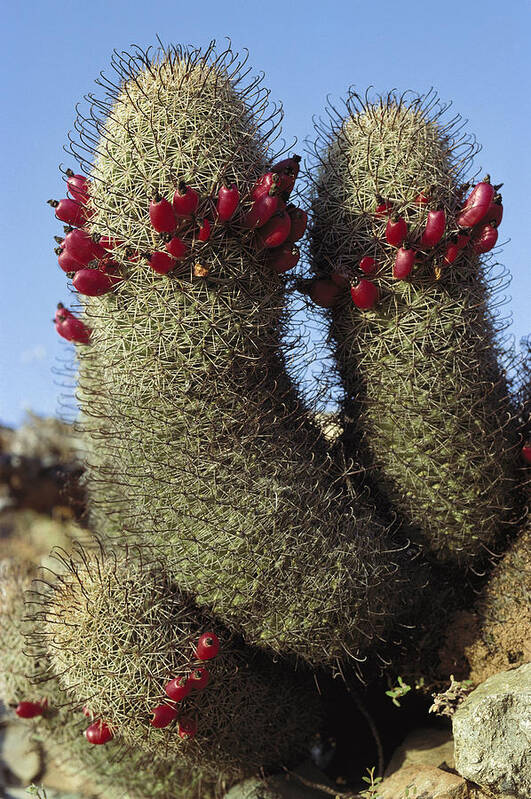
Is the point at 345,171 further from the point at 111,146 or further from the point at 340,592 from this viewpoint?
the point at 340,592

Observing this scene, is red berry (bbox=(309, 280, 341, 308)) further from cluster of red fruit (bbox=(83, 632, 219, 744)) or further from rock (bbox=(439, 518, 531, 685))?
cluster of red fruit (bbox=(83, 632, 219, 744))

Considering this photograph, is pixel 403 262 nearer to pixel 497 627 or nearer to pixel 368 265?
pixel 368 265

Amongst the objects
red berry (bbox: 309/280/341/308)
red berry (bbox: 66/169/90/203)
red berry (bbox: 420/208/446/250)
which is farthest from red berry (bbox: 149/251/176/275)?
red berry (bbox: 420/208/446/250)

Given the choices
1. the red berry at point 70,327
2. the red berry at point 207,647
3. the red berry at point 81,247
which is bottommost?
the red berry at point 207,647

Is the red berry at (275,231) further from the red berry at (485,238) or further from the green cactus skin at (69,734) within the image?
the green cactus skin at (69,734)

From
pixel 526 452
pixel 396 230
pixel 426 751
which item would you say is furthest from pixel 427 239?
pixel 426 751

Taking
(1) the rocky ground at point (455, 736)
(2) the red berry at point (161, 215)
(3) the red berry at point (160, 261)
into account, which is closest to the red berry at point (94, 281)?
(3) the red berry at point (160, 261)
